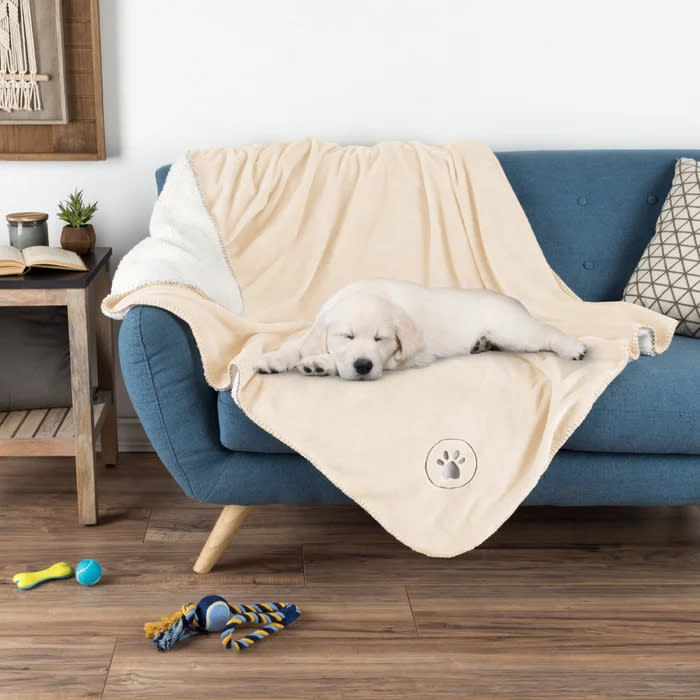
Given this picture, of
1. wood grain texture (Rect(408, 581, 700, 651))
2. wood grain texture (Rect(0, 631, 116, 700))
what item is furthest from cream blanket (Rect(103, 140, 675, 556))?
wood grain texture (Rect(0, 631, 116, 700))

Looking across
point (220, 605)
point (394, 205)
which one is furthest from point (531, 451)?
point (394, 205)

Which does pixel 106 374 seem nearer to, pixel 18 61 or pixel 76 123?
pixel 76 123

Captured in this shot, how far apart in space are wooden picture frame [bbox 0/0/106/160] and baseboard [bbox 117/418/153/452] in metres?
0.81

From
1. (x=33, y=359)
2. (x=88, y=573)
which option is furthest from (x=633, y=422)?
(x=33, y=359)

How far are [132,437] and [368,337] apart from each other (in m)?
1.19

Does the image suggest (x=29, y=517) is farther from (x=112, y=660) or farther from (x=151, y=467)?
(x=112, y=660)

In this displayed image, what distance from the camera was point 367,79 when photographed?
2572 millimetres

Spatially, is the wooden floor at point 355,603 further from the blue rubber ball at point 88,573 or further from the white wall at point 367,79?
the white wall at point 367,79

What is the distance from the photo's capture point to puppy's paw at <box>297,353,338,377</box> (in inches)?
70.7

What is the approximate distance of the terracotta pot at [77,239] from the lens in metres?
2.40

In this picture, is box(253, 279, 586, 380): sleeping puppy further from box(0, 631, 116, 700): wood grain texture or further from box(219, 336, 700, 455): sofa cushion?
box(0, 631, 116, 700): wood grain texture

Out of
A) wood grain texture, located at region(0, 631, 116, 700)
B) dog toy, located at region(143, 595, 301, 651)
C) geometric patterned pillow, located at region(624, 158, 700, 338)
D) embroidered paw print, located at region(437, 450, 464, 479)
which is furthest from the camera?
geometric patterned pillow, located at region(624, 158, 700, 338)

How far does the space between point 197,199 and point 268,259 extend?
9.7 inches

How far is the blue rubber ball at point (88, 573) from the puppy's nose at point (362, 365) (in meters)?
0.70
